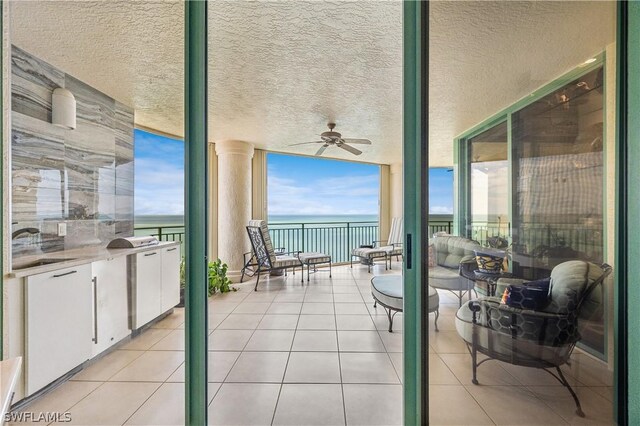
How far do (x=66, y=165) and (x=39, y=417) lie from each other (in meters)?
1.71

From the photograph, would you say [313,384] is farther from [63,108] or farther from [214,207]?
[214,207]

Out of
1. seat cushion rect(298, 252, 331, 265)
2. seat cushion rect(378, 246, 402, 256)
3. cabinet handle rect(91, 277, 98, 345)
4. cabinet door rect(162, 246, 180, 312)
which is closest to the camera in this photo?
cabinet handle rect(91, 277, 98, 345)

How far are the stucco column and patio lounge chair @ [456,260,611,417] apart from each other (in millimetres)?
3916

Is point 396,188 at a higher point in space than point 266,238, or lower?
higher

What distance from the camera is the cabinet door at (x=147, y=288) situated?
2311 mm

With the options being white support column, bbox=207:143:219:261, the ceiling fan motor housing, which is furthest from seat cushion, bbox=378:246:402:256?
white support column, bbox=207:143:219:261

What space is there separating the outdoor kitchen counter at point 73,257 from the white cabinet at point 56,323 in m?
0.03

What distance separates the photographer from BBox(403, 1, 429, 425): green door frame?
4.58 feet

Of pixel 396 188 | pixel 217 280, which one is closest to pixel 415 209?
pixel 217 280

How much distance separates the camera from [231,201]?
4676 mm

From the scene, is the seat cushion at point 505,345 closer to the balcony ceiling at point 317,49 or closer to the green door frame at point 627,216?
the green door frame at point 627,216

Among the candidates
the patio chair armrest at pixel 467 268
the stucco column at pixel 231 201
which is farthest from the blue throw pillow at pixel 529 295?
the stucco column at pixel 231 201

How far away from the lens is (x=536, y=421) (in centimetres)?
147

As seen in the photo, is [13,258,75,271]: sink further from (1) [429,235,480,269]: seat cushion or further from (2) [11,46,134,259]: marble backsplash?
(1) [429,235,480,269]: seat cushion
